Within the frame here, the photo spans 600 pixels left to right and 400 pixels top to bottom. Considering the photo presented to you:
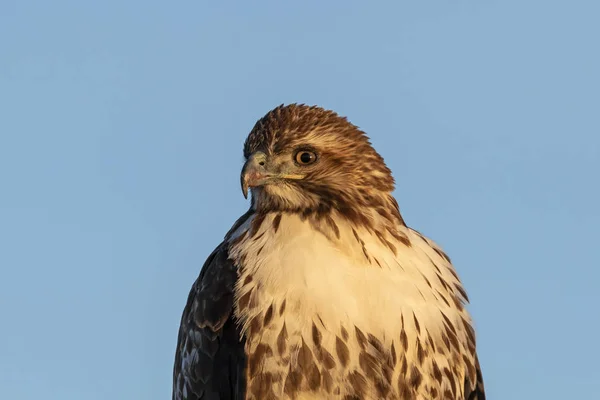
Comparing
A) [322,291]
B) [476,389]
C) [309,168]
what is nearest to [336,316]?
[322,291]

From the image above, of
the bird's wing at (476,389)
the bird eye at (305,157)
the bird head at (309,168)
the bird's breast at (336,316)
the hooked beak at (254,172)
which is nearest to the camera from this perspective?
the bird's breast at (336,316)

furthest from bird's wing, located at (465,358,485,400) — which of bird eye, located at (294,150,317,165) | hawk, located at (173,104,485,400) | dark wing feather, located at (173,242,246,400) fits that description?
bird eye, located at (294,150,317,165)

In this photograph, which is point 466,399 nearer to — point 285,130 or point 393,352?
point 393,352

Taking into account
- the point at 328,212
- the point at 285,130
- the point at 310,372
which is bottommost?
the point at 310,372

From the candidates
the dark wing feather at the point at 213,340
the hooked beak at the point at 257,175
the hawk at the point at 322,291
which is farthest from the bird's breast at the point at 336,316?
the hooked beak at the point at 257,175

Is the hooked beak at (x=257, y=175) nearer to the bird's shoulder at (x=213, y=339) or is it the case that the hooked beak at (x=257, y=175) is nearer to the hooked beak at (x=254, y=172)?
the hooked beak at (x=254, y=172)

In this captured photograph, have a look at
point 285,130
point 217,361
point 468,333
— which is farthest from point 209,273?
point 468,333
